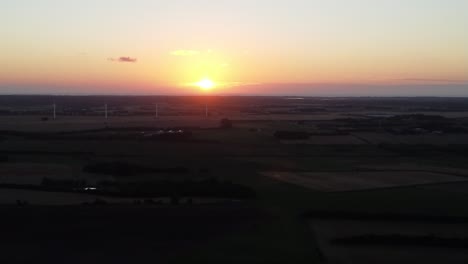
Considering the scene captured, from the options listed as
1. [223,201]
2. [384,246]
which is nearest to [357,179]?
[223,201]

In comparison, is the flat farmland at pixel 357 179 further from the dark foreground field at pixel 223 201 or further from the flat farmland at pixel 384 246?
the flat farmland at pixel 384 246

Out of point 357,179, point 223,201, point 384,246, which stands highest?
point 223,201

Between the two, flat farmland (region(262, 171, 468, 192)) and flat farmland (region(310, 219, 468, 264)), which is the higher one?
flat farmland (region(262, 171, 468, 192))

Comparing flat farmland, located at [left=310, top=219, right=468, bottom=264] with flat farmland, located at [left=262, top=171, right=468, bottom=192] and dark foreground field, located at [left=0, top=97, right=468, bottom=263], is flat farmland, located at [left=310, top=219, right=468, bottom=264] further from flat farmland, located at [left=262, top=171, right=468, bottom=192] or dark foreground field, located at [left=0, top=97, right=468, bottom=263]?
flat farmland, located at [left=262, top=171, right=468, bottom=192]

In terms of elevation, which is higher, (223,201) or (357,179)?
(223,201)

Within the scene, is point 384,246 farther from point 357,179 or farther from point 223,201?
point 357,179

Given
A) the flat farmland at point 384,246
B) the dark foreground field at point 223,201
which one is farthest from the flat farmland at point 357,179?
the flat farmland at point 384,246

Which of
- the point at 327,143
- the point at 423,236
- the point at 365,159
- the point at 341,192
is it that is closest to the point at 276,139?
the point at 327,143

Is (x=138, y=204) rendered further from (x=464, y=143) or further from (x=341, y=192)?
(x=464, y=143)

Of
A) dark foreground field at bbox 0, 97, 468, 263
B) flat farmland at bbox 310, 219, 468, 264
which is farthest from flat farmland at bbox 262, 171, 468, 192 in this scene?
flat farmland at bbox 310, 219, 468, 264
